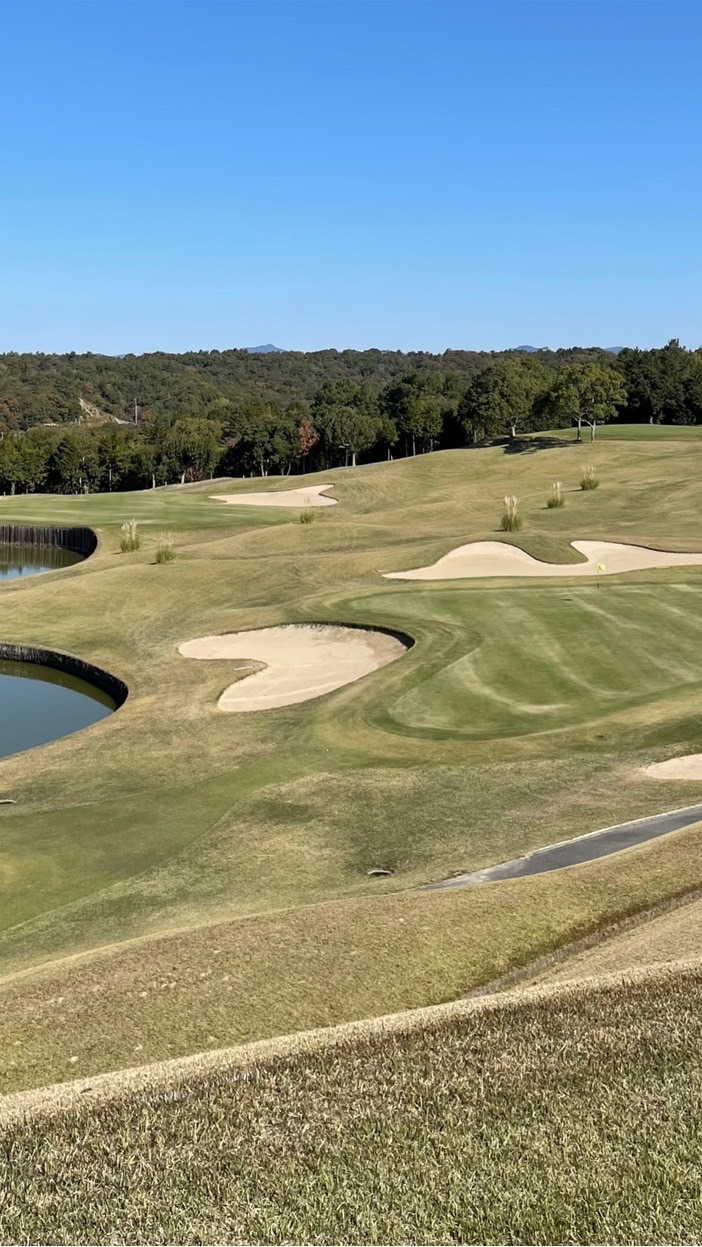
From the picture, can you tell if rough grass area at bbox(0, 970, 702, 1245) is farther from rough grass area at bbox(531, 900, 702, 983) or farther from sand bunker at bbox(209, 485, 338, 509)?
sand bunker at bbox(209, 485, 338, 509)

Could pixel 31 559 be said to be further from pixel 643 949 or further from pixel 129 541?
pixel 643 949

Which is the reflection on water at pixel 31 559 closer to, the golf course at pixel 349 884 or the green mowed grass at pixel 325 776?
the green mowed grass at pixel 325 776

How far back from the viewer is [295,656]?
29.3m

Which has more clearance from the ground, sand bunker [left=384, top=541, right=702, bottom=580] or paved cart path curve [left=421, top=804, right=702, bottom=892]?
sand bunker [left=384, top=541, right=702, bottom=580]


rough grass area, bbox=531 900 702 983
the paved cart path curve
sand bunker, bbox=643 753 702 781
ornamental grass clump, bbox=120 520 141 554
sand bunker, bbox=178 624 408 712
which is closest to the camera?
rough grass area, bbox=531 900 702 983

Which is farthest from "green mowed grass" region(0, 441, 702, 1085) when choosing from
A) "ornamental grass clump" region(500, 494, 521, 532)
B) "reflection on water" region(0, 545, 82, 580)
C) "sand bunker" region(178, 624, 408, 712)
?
"reflection on water" region(0, 545, 82, 580)

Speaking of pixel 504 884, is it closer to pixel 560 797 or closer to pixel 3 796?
pixel 560 797

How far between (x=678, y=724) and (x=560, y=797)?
4.47m

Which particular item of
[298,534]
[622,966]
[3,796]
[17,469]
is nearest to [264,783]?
[3,796]

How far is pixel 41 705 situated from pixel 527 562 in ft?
61.2

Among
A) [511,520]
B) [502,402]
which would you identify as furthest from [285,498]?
[511,520]

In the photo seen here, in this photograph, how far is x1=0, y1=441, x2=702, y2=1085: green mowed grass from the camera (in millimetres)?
10914

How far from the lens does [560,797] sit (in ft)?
56.6

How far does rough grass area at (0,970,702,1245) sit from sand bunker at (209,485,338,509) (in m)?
59.2
